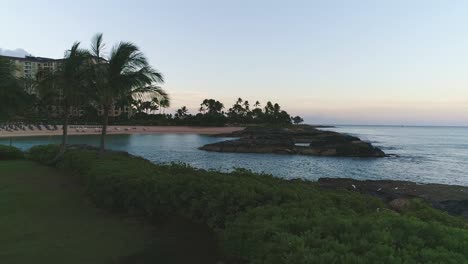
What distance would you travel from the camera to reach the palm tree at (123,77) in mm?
16328

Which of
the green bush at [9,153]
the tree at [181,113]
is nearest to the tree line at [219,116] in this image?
the tree at [181,113]

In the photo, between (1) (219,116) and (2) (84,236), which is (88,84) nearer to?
(2) (84,236)

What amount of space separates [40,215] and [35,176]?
7274mm

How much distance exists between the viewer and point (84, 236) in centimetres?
757

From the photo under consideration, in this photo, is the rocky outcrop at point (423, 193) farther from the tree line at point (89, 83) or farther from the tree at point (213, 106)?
the tree at point (213, 106)

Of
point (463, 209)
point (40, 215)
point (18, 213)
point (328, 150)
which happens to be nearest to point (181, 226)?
point (40, 215)

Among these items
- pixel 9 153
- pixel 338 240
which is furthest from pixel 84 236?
pixel 9 153

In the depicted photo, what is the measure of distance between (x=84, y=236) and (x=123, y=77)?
991 cm

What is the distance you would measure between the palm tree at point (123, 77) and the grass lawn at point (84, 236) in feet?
Result: 21.3

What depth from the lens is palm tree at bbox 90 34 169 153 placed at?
16328 mm

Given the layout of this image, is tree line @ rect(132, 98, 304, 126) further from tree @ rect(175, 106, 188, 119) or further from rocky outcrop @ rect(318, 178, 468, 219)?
rocky outcrop @ rect(318, 178, 468, 219)

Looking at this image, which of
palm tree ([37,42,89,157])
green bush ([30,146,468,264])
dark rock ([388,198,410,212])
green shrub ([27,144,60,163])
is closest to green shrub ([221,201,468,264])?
green bush ([30,146,468,264])

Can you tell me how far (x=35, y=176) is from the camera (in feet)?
51.2

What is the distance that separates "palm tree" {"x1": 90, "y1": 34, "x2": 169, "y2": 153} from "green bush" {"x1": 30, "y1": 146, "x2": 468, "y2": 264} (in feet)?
26.4
